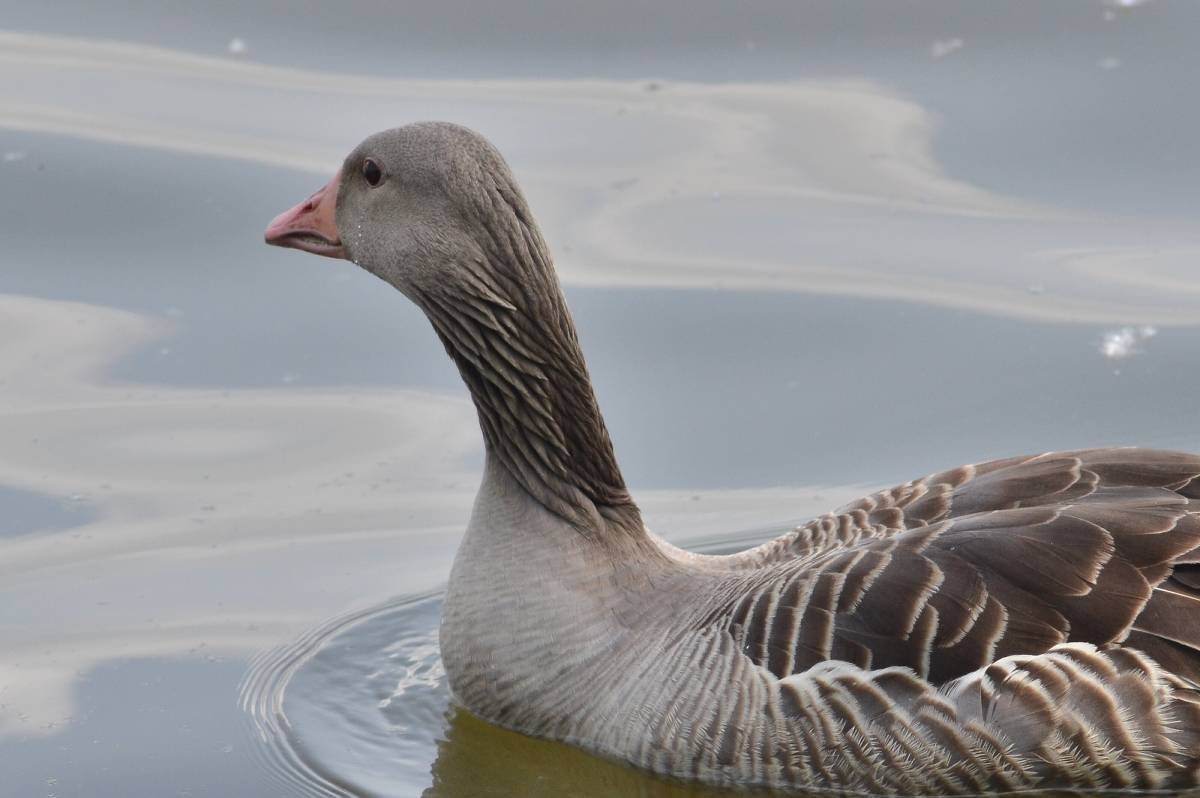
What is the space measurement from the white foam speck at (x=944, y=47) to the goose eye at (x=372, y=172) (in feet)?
21.2

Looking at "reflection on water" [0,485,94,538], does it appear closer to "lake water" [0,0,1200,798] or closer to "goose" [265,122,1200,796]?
"lake water" [0,0,1200,798]

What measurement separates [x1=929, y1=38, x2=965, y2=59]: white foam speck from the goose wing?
20.9ft

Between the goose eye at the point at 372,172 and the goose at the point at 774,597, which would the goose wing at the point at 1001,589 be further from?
the goose eye at the point at 372,172

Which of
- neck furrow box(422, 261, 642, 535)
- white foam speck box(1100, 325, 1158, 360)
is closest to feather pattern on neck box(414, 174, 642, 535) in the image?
neck furrow box(422, 261, 642, 535)

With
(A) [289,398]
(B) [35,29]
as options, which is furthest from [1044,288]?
(B) [35,29]

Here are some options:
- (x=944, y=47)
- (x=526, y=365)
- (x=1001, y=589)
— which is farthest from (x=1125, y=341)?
(x=526, y=365)

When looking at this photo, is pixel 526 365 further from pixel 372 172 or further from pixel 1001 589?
pixel 1001 589

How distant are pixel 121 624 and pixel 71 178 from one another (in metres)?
4.31

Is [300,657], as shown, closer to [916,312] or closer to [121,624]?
[121,624]

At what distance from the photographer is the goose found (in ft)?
23.4

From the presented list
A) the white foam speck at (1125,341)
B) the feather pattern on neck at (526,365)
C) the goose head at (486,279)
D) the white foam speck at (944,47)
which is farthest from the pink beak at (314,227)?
the white foam speck at (944,47)

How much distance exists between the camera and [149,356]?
11055 mm

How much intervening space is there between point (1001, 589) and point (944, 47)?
23.4 feet

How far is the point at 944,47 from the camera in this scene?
1359 centimetres
